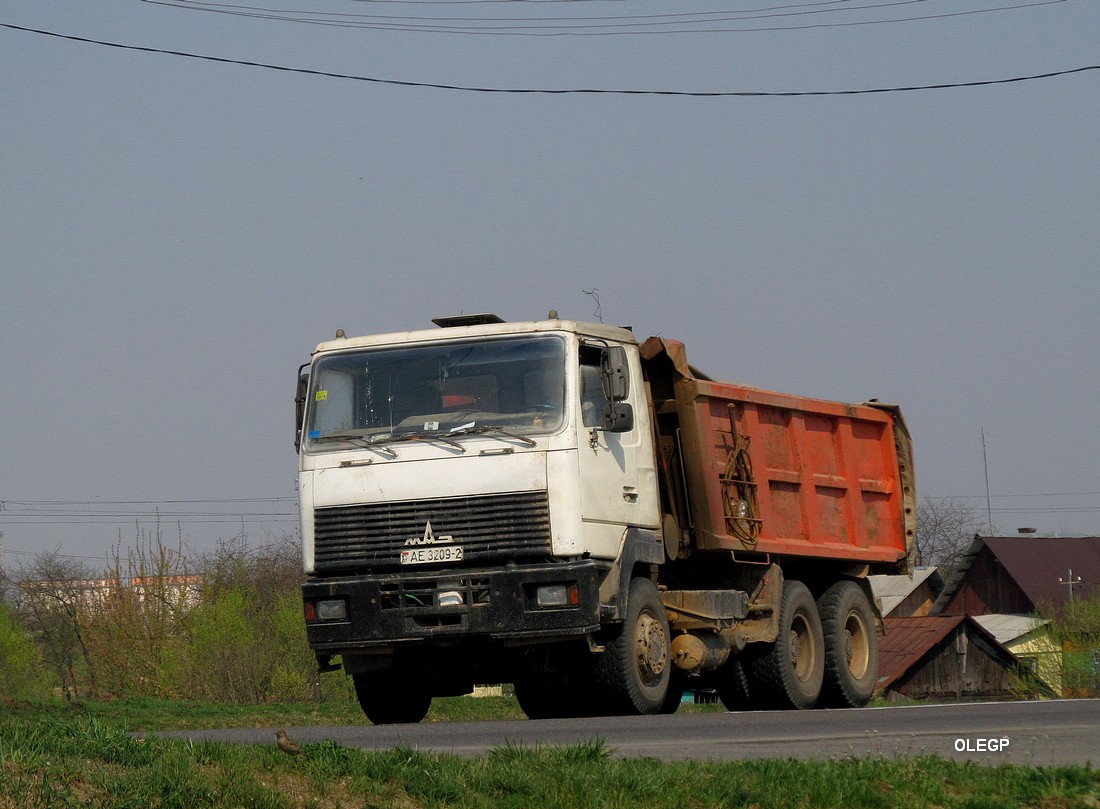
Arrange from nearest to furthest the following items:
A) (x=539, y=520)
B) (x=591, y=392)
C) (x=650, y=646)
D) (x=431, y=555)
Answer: (x=539, y=520) < (x=431, y=555) < (x=591, y=392) < (x=650, y=646)

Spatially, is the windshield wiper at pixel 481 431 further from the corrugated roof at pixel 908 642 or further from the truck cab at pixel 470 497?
the corrugated roof at pixel 908 642

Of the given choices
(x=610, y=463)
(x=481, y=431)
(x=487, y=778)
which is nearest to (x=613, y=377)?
(x=610, y=463)

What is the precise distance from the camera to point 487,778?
22.3ft

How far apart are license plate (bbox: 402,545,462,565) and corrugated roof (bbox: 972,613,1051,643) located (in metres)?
49.6

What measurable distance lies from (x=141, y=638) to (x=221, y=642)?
1.96 meters

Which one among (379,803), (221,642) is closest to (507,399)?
(379,803)

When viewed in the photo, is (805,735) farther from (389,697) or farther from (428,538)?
(389,697)

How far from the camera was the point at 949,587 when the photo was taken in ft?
215

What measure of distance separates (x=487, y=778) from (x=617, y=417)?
4961 millimetres

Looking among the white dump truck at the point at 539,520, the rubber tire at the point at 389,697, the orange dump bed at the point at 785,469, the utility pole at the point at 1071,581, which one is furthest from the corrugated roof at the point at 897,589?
the rubber tire at the point at 389,697

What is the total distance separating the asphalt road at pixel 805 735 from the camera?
804 centimetres

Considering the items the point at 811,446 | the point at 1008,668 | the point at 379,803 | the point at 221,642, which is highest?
the point at 811,446

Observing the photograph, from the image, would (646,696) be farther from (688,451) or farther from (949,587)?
(949,587)

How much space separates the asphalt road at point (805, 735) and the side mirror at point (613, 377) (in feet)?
8.10
